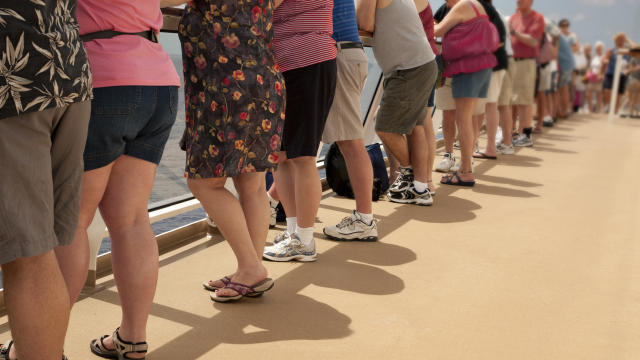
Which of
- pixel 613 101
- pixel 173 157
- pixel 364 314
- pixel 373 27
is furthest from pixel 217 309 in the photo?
pixel 613 101

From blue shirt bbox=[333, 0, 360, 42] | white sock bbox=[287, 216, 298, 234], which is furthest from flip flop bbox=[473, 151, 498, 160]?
white sock bbox=[287, 216, 298, 234]

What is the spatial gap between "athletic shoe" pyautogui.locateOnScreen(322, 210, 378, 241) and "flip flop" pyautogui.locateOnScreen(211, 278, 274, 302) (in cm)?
85

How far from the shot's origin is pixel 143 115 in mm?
1555

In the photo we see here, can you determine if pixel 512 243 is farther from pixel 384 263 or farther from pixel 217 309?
pixel 217 309

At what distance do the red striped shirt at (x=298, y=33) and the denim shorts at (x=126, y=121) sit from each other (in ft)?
2.70

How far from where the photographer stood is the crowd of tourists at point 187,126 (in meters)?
1.15

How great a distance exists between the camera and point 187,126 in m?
2.06

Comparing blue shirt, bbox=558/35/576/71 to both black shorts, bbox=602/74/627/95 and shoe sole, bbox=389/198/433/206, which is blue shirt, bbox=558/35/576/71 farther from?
shoe sole, bbox=389/198/433/206

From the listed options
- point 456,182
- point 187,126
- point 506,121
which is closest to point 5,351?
point 187,126

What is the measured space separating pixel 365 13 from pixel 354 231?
3.76ft

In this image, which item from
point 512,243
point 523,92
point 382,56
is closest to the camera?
point 512,243

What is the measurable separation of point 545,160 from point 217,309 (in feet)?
15.5

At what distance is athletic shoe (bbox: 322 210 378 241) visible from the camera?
305 centimetres

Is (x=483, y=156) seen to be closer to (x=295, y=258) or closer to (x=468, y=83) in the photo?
(x=468, y=83)
